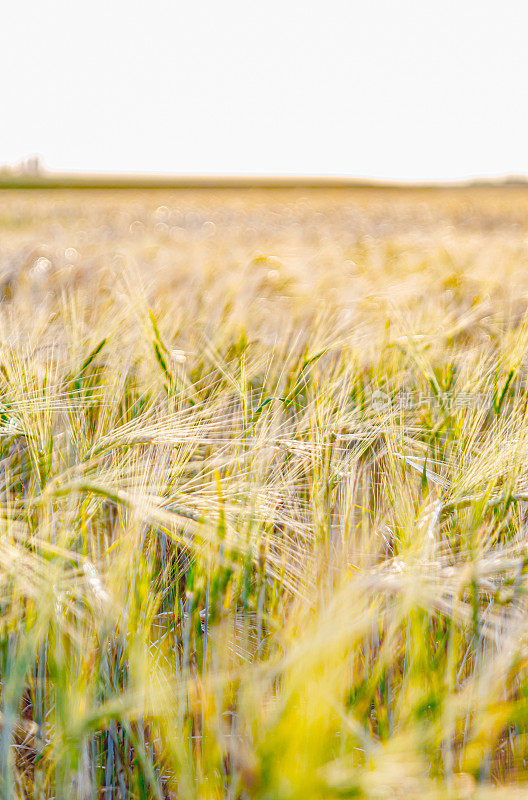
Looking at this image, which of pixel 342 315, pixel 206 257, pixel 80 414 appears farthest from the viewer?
pixel 206 257

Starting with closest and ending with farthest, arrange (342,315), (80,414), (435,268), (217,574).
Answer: (217,574) → (80,414) → (342,315) → (435,268)

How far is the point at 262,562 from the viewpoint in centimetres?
100

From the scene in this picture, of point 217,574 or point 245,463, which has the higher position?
point 245,463

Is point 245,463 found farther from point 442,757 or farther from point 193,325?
point 193,325

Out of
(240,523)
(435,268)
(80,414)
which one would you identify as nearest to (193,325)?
(80,414)

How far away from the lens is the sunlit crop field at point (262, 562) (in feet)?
2.33

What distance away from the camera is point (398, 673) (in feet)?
3.33

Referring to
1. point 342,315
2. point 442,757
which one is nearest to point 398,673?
point 442,757

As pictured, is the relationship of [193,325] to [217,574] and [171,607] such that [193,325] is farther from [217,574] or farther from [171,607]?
[217,574]

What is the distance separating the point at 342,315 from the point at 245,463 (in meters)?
0.72

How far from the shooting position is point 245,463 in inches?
42.1

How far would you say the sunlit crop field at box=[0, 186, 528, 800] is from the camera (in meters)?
0.71

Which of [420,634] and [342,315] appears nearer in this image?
[420,634]

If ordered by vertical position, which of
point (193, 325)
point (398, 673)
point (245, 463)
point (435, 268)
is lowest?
point (398, 673)
